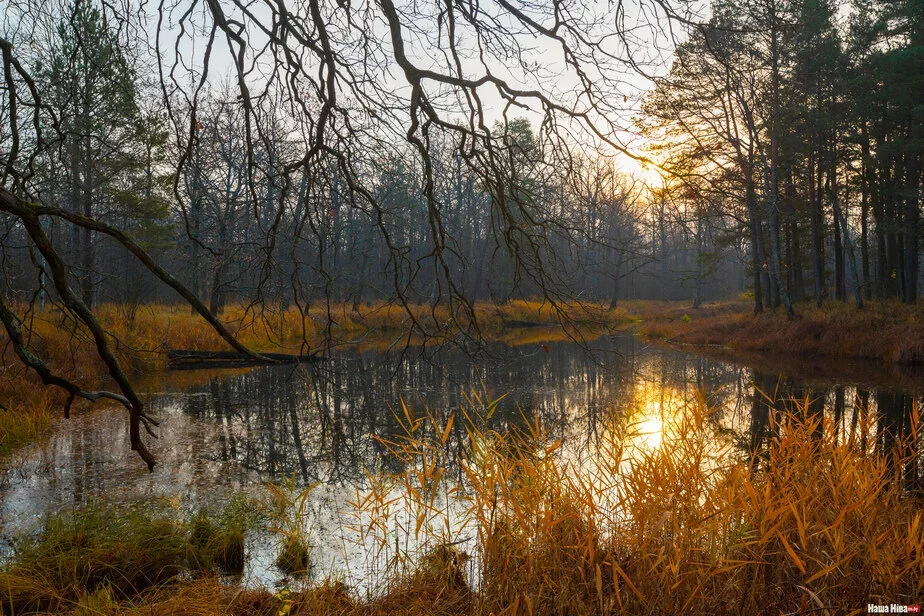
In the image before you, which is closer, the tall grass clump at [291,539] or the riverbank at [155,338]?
the riverbank at [155,338]

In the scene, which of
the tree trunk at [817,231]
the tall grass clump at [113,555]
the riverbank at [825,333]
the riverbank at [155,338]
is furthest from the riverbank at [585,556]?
the tree trunk at [817,231]

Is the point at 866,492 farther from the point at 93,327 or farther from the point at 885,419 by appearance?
the point at 885,419

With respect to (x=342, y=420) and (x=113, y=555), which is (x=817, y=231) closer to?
(x=342, y=420)

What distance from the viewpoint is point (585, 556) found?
3127mm

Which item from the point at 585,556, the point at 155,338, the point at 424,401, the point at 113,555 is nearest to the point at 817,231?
the point at 424,401

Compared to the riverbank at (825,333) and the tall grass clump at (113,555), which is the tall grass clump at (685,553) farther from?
the riverbank at (825,333)

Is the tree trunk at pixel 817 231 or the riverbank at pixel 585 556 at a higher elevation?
the tree trunk at pixel 817 231

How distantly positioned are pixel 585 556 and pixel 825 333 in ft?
46.9

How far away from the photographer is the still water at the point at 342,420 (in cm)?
449

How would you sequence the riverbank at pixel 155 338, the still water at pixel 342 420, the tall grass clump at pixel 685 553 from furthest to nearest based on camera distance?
the still water at pixel 342 420 → the riverbank at pixel 155 338 → the tall grass clump at pixel 685 553

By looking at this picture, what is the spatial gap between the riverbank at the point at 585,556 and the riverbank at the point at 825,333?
11.3 m

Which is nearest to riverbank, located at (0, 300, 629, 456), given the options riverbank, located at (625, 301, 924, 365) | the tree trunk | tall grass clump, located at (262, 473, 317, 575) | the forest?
the forest

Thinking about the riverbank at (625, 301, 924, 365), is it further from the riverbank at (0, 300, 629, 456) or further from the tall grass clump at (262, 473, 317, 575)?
the tall grass clump at (262, 473, 317, 575)

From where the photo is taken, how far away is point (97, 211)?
1573cm
